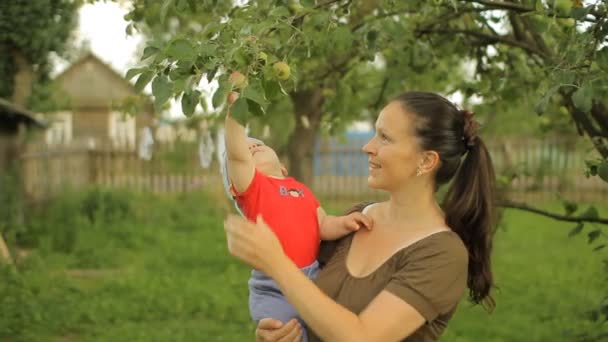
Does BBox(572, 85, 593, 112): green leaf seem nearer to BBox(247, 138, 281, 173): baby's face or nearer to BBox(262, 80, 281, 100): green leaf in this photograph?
BBox(247, 138, 281, 173): baby's face

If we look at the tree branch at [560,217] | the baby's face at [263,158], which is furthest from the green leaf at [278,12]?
the tree branch at [560,217]

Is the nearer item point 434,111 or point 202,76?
point 202,76

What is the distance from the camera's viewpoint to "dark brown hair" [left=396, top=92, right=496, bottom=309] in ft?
7.91

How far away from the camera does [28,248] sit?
10.3m

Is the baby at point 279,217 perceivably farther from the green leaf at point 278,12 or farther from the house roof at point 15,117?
the house roof at point 15,117

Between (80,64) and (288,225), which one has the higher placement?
(80,64)

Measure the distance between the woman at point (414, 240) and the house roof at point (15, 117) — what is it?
9059 mm

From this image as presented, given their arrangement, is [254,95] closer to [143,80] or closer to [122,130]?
[143,80]

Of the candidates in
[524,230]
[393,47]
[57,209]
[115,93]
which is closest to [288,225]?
[393,47]

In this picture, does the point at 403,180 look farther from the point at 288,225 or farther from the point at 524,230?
the point at 524,230

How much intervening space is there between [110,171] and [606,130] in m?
11.9

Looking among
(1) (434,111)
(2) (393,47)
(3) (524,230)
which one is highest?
(2) (393,47)

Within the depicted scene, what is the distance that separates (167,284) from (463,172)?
19.8ft

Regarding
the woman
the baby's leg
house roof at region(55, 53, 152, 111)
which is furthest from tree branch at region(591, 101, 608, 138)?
house roof at region(55, 53, 152, 111)
